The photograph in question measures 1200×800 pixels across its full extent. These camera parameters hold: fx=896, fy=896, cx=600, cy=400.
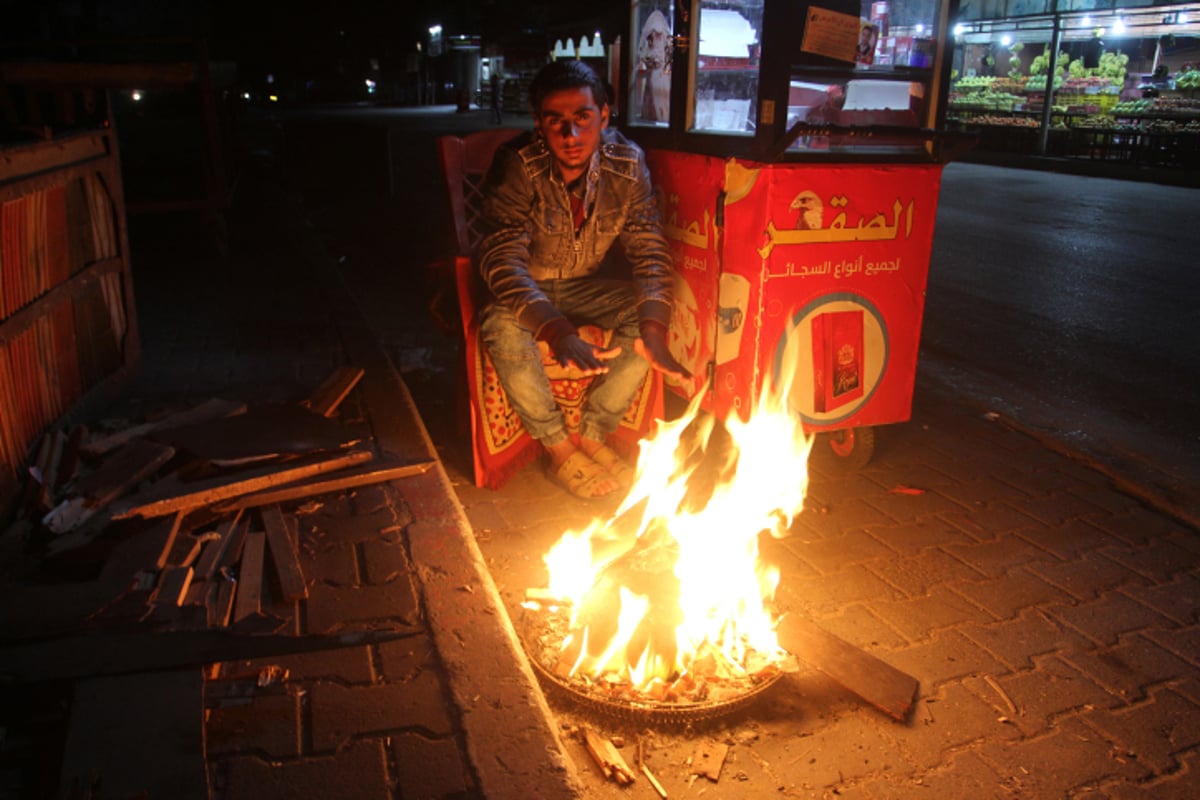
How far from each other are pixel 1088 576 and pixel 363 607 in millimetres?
2708

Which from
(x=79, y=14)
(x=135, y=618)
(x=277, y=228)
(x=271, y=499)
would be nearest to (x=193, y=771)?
(x=135, y=618)

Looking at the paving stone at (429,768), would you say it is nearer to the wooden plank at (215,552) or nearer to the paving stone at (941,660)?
the wooden plank at (215,552)

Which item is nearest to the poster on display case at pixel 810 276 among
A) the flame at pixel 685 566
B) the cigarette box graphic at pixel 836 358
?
the cigarette box graphic at pixel 836 358

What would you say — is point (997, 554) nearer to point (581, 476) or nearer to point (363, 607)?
point (581, 476)

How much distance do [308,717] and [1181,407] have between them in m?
5.48

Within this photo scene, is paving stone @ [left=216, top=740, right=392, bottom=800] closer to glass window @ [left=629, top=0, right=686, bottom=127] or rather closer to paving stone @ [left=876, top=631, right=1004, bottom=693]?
paving stone @ [left=876, top=631, right=1004, bottom=693]

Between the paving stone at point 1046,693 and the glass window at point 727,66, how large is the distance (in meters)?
2.53

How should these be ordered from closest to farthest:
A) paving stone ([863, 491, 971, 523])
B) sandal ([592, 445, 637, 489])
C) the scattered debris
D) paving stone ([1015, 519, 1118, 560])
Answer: the scattered debris → paving stone ([1015, 519, 1118, 560]) → paving stone ([863, 491, 971, 523]) → sandal ([592, 445, 637, 489])

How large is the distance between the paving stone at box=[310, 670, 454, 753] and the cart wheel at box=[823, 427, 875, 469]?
2656 mm

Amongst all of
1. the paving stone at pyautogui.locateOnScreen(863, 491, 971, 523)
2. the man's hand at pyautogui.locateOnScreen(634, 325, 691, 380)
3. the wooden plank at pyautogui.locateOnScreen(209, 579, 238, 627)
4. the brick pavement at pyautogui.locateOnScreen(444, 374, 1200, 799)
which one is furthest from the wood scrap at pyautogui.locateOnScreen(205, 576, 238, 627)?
the paving stone at pyautogui.locateOnScreen(863, 491, 971, 523)

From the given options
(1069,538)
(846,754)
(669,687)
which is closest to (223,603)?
(669,687)

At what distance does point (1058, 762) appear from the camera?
8.06 feet

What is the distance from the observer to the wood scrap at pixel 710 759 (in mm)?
2420

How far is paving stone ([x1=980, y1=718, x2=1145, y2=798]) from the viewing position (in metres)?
2.37
